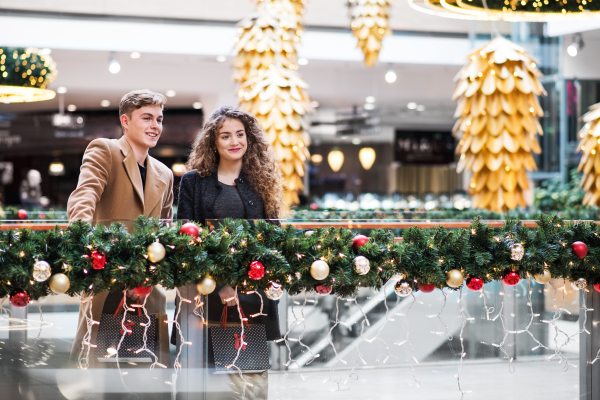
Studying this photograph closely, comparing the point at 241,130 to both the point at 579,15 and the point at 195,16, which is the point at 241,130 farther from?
the point at 195,16

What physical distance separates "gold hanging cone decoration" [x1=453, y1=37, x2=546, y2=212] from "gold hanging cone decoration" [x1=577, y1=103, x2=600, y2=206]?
0.41 m

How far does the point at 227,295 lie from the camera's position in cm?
217

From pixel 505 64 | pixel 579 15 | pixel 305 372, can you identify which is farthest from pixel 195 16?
pixel 305 372

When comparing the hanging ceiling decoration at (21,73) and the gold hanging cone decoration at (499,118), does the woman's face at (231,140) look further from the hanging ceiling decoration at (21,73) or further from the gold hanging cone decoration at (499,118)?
the hanging ceiling decoration at (21,73)

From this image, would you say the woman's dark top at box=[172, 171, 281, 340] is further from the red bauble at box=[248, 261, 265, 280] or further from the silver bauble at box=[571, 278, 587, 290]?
the silver bauble at box=[571, 278, 587, 290]

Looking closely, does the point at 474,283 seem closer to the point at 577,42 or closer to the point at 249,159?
the point at 249,159

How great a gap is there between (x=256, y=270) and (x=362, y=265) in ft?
1.15

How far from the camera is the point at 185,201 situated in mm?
2637

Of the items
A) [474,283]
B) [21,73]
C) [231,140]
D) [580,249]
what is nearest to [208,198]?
[231,140]

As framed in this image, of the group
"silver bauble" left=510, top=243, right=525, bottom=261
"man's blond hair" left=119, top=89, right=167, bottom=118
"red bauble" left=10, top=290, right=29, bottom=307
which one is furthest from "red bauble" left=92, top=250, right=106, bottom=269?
"silver bauble" left=510, top=243, right=525, bottom=261

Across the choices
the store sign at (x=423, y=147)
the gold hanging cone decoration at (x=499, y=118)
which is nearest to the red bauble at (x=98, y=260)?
the gold hanging cone decoration at (x=499, y=118)

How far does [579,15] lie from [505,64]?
2.56 ft

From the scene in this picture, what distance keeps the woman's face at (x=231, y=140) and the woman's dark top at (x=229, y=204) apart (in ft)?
0.43

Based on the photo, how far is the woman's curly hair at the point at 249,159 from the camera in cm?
269
